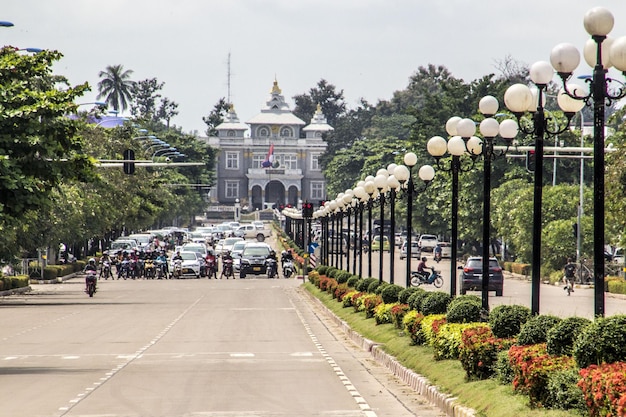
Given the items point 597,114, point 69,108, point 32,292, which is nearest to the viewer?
point 597,114

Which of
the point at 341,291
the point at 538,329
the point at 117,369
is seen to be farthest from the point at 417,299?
the point at 341,291

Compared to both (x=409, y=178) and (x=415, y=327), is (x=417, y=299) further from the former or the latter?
(x=409, y=178)

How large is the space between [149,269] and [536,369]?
202ft

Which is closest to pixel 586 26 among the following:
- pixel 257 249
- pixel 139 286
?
pixel 139 286

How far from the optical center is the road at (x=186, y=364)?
16.1m

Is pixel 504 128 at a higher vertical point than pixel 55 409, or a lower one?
higher

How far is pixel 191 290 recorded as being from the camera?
192ft

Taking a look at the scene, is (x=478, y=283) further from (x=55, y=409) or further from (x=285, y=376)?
(x=55, y=409)

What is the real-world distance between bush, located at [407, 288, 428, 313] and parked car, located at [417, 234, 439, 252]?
73770mm

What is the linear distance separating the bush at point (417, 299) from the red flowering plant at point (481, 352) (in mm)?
7409

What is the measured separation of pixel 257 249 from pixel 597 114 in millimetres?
61345

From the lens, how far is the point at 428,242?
100 metres

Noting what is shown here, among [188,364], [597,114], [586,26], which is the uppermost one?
[586,26]

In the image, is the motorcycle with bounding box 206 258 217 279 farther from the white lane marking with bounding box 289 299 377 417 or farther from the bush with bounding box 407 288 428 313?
the bush with bounding box 407 288 428 313
